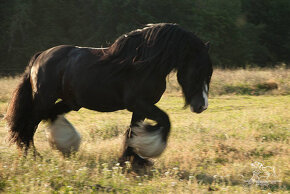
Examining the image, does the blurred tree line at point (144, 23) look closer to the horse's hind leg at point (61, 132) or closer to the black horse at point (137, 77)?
the horse's hind leg at point (61, 132)

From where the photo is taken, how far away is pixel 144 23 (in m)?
37.4

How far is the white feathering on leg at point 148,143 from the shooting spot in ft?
16.8

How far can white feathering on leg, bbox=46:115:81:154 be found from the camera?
6086 millimetres

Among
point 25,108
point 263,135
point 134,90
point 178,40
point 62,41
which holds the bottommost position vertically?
point 62,41

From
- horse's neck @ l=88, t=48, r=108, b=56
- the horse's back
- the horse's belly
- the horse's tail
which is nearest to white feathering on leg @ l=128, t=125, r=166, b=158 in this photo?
the horse's belly

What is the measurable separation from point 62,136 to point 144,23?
32261 millimetres

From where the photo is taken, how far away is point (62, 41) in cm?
3800

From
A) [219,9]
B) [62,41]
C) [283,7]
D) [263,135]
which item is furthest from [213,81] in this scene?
[283,7]

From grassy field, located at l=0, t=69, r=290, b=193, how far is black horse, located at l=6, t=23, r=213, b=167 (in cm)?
53

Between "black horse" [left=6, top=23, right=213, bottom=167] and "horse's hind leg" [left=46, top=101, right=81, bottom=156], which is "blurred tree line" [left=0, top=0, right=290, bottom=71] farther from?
"black horse" [left=6, top=23, right=213, bottom=167]

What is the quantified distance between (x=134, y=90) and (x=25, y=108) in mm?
1841

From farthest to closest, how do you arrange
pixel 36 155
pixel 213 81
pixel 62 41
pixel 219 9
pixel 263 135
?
pixel 219 9, pixel 62 41, pixel 213 81, pixel 263 135, pixel 36 155

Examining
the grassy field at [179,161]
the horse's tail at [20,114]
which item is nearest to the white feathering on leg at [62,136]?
the grassy field at [179,161]

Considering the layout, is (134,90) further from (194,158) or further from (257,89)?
(257,89)
